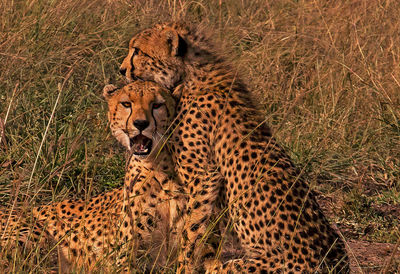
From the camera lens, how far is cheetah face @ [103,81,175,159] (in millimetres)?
2988

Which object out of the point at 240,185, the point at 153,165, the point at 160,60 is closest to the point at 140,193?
the point at 153,165

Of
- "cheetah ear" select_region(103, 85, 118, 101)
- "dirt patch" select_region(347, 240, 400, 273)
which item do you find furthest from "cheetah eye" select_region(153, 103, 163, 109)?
"dirt patch" select_region(347, 240, 400, 273)

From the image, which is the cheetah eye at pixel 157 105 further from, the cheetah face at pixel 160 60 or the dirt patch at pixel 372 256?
the dirt patch at pixel 372 256

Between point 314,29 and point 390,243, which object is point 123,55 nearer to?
point 314,29

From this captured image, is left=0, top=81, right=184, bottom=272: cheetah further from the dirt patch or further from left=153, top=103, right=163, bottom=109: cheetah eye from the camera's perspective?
the dirt patch

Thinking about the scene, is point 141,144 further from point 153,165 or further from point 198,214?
point 198,214

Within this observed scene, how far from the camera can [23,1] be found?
5.26m

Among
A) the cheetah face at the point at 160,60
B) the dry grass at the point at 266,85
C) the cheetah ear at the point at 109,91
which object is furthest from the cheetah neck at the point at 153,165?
the cheetah face at the point at 160,60

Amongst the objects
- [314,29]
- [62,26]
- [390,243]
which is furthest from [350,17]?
[390,243]

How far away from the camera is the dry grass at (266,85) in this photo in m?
3.91

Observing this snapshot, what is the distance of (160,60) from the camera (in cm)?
361

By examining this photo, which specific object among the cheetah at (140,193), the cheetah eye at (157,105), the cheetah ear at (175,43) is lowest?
the cheetah at (140,193)

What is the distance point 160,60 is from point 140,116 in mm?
707

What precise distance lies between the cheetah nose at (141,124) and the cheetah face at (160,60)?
0.62 metres
